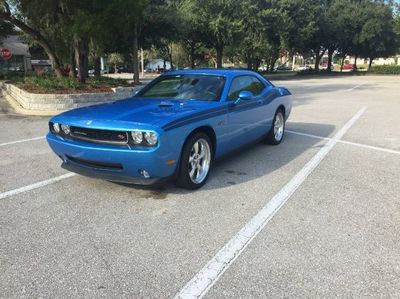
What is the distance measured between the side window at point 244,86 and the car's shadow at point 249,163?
2.75 ft

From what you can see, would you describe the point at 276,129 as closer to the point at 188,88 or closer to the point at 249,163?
the point at 249,163

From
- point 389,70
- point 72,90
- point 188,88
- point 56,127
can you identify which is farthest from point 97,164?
point 389,70

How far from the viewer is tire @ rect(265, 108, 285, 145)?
730cm

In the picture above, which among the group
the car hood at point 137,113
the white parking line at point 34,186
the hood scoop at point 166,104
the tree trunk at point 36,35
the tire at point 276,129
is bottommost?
the white parking line at point 34,186

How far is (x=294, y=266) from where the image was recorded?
3.20 meters

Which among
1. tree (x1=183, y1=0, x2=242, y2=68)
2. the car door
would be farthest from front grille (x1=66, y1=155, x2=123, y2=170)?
tree (x1=183, y1=0, x2=242, y2=68)

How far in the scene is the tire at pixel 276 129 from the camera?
7297 millimetres

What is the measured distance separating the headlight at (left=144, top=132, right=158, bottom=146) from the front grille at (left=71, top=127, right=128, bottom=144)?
23cm

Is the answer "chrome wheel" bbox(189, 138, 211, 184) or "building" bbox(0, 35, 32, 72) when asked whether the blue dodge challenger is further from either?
"building" bbox(0, 35, 32, 72)

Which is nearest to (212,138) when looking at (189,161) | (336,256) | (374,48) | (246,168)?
(189,161)

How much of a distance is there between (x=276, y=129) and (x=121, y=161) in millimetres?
3965

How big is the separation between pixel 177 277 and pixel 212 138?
8.03ft

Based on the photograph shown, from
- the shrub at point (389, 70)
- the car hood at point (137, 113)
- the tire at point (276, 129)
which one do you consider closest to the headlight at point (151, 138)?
the car hood at point (137, 113)

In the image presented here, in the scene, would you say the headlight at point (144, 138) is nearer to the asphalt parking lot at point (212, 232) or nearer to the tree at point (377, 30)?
the asphalt parking lot at point (212, 232)
